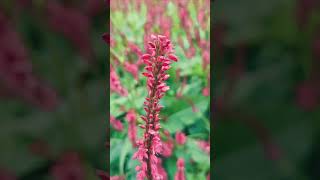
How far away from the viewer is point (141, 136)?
2.09 metres

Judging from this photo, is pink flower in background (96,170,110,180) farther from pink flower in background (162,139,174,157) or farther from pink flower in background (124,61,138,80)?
pink flower in background (124,61,138,80)

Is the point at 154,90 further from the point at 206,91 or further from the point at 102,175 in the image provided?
the point at 102,175

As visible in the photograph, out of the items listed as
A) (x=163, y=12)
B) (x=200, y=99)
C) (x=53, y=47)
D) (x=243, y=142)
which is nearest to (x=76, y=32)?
(x=53, y=47)

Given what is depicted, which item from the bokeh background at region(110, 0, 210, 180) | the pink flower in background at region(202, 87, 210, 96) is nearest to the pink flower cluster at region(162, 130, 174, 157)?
the bokeh background at region(110, 0, 210, 180)

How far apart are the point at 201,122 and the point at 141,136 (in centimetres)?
17

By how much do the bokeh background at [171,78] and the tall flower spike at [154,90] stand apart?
0.01 meters

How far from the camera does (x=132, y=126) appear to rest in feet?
6.88

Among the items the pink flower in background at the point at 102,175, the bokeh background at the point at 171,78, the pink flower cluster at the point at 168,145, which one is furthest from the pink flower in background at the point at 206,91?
the pink flower in background at the point at 102,175

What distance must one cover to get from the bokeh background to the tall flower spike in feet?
0.05

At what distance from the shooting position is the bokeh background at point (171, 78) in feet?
6.76

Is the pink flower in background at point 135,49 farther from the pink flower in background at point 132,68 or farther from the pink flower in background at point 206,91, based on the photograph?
the pink flower in background at point 206,91

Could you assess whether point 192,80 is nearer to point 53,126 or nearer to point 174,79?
point 174,79

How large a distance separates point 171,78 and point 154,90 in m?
0.06

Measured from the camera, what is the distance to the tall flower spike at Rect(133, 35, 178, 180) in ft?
6.80
